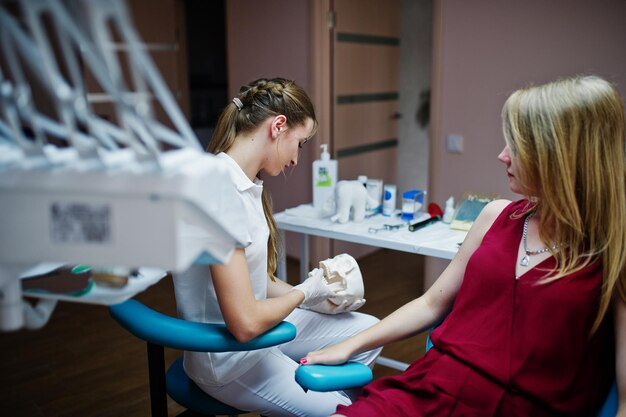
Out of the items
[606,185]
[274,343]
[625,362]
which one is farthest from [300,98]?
[625,362]

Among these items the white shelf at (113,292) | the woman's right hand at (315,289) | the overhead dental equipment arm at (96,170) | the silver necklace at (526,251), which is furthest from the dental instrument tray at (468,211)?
the overhead dental equipment arm at (96,170)

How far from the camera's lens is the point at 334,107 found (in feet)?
12.7

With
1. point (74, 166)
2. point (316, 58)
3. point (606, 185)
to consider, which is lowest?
point (606, 185)

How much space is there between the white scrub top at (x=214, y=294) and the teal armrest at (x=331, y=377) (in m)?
0.20

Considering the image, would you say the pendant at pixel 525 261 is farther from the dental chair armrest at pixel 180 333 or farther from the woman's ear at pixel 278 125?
the woman's ear at pixel 278 125

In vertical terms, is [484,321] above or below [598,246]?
below

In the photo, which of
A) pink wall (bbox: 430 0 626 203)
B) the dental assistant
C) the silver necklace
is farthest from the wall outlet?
the silver necklace

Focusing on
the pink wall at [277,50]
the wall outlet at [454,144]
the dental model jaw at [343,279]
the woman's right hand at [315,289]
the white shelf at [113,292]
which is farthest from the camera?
Answer: the pink wall at [277,50]

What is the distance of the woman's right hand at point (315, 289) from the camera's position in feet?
4.81

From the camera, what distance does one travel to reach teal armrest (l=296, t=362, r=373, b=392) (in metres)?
1.20

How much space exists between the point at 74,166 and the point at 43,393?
2182 mm

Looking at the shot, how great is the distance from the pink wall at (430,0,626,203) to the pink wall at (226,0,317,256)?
90 centimetres

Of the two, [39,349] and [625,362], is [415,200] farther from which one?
[39,349]

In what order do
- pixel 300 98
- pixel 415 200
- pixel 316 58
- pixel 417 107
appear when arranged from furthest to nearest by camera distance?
1. pixel 417 107
2. pixel 316 58
3. pixel 415 200
4. pixel 300 98
